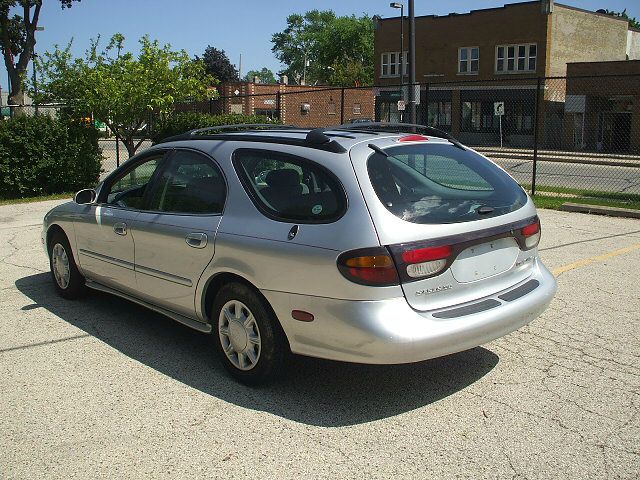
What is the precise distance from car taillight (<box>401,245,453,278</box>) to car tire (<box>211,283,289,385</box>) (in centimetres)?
96

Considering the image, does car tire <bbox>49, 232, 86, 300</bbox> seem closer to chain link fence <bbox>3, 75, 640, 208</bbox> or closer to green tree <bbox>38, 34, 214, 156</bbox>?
green tree <bbox>38, 34, 214, 156</bbox>

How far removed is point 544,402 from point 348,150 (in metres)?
1.99

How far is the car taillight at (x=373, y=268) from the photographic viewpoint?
3740 millimetres

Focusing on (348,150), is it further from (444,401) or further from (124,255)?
(124,255)

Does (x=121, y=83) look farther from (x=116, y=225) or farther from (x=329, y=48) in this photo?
(x=329, y=48)

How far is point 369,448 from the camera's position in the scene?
3.63 m

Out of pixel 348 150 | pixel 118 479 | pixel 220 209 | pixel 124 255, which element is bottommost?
pixel 118 479

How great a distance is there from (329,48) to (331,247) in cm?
9054

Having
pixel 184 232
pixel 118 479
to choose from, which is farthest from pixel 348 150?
pixel 118 479

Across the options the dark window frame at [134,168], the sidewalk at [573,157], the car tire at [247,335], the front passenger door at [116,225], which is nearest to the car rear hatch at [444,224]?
the car tire at [247,335]

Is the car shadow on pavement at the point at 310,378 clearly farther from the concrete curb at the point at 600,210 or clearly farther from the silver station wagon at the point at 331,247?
the concrete curb at the point at 600,210

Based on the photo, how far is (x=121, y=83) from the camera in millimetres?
16031

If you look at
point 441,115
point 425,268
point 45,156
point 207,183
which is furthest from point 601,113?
point 425,268

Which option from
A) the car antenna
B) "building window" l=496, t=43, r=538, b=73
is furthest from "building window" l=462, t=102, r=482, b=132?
the car antenna
